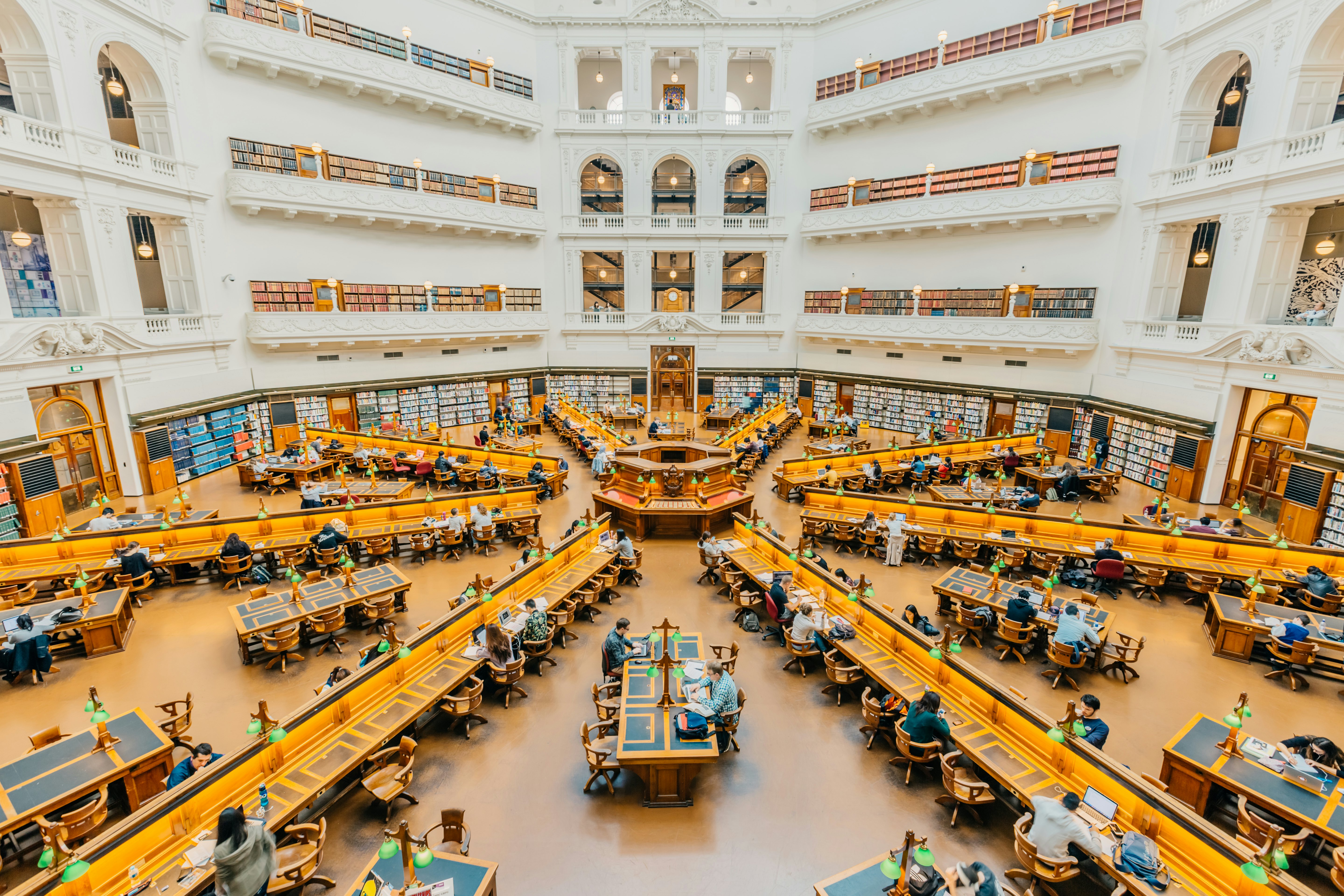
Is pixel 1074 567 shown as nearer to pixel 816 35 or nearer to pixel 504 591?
pixel 504 591

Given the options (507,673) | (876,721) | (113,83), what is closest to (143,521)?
(507,673)

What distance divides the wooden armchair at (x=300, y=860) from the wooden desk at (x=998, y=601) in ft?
25.3

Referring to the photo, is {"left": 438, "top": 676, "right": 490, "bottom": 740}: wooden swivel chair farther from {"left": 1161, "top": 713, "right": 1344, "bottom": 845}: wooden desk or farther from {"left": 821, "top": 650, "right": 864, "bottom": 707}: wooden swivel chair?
{"left": 1161, "top": 713, "right": 1344, "bottom": 845}: wooden desk

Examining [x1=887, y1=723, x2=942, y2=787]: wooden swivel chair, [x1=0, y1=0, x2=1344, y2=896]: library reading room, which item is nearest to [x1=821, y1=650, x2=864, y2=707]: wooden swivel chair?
[x1=0, y1=0, x2=1344, y2=896]: library reading room

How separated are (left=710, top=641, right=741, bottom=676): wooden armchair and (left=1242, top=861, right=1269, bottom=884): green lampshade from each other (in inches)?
154

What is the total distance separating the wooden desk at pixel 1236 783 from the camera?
15.1ft

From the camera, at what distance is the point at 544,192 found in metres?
22.9

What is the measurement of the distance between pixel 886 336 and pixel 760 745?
17.0 meters

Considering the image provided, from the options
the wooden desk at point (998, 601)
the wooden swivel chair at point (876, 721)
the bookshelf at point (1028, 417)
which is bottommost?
the wooden swivel chair at point (876, 721)

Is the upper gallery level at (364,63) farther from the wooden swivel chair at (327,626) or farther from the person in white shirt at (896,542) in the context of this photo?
the person in white shirt at (896,542)

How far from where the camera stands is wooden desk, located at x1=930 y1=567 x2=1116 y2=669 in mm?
7574

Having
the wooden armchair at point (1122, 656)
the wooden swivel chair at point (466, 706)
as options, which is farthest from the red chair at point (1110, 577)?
the wooden swivel chair at point (466, 706)

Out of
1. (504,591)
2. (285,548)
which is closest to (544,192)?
(285,548)

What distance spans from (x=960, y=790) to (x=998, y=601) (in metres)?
3.73
